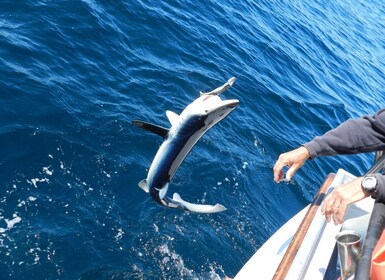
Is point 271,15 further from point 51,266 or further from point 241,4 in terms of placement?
point 51,266

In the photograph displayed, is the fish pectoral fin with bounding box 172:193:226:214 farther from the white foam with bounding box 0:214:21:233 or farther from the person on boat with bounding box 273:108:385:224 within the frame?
the white foam with bounding box 0:214:21:233

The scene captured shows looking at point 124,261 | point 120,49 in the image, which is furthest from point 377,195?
point 120,49

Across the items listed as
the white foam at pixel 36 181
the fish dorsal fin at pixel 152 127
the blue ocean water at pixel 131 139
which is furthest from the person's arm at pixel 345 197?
the white foam at pixel 36 181

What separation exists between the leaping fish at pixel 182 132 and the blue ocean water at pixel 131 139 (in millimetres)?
1670

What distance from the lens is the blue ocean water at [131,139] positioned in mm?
6070

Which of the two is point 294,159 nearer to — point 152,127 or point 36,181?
point 152,127

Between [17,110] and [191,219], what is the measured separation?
3.59m

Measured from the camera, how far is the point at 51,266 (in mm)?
5562

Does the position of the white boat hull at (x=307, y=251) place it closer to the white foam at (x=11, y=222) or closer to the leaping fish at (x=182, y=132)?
the leaping fish at (x=182, y=132)

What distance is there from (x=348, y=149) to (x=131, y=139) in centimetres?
456

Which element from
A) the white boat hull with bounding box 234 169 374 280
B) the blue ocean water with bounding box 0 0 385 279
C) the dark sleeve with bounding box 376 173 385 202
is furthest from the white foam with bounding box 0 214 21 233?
the dark sleeve with bounding box 376 173 385 202

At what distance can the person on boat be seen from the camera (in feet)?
12.2

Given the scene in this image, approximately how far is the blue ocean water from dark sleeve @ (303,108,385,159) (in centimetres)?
307

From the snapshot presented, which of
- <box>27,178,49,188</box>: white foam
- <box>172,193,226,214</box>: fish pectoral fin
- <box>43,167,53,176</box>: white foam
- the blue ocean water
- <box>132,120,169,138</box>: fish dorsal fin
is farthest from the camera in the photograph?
<box>43,167,53,176</box>: white foam
